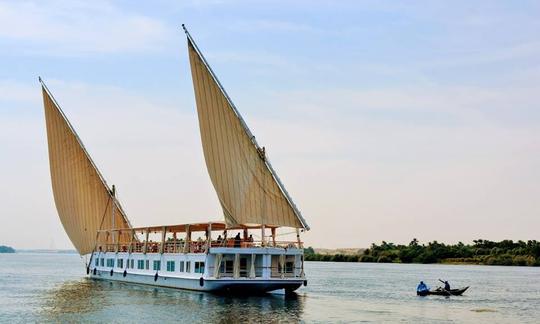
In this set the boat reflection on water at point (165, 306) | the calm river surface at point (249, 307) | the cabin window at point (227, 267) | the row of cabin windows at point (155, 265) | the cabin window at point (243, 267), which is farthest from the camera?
the row of cabin windows at point (155, 265)

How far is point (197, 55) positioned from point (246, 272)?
18.2 meters

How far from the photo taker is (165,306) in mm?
55812

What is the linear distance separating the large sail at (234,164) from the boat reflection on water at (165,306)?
6.72 m

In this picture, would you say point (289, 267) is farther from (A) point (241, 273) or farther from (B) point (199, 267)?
(B) point (199, 267)

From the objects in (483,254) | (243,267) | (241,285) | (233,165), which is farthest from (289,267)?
(483,254)

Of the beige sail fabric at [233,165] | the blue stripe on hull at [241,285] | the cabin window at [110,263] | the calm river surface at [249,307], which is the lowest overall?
the calm river surface at [249,307]

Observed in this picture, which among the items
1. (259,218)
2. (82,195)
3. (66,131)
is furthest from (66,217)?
(259,218)

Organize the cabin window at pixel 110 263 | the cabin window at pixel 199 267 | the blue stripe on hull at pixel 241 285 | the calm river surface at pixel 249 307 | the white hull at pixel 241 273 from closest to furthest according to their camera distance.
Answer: the calm river surface at pixel 249 307, the blue stripe on hull at pixel 241 285, the white hull at pixel 241 273, the cabin window at pixel 199 267, the cabin window at pixel 110 263

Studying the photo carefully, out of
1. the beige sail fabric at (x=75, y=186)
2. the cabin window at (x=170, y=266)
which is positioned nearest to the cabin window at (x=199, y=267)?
the cabin window at (x=170, y=266)

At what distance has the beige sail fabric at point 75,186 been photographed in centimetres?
8506

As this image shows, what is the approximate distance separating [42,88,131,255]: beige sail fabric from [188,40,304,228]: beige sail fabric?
26.2 m

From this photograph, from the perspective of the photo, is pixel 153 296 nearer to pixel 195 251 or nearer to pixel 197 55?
pixel 195 251

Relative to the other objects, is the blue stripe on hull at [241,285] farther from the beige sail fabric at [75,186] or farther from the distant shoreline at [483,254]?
the distant shoreline at [483,254]

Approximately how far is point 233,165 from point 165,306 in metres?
13.2
